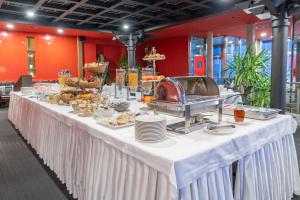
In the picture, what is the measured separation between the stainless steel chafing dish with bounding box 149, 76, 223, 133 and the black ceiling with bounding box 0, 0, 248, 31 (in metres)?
3.06

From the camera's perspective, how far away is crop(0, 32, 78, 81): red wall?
737cm

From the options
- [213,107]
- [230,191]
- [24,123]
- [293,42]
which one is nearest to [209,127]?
[213,107]

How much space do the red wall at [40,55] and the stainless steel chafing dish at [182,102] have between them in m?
7.62

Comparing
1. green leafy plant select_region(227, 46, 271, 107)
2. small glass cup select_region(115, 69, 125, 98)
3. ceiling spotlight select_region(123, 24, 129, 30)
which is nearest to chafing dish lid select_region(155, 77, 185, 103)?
small glass cup select_region(115, 69, 125, 98)

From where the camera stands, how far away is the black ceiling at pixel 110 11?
13.8 feet

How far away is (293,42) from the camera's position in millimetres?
5215

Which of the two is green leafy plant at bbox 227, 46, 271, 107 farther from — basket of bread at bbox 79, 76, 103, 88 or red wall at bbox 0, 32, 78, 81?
red wall at bbox 0, 32, 78, 81

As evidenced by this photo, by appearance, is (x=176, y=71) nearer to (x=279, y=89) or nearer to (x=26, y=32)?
(x=26, y=32)

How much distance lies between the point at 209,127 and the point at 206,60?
7318 millimetres

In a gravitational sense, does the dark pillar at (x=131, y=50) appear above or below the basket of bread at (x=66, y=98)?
above

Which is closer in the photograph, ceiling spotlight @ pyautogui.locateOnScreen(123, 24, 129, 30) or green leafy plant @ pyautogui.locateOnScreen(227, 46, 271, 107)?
green leafy plant @ pyautogui.locateOnScreen(227, 46, 271, 107)

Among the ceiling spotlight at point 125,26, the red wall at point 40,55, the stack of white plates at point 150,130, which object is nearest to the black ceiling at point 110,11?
the ceiling spotlight at point 125,26

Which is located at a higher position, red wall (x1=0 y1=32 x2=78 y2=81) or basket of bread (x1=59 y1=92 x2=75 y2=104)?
red wall (x1=0 y1=32 x2=78 y2=81)

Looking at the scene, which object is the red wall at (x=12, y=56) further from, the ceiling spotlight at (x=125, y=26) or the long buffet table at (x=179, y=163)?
the long buffet table at (x=179, y=163)
